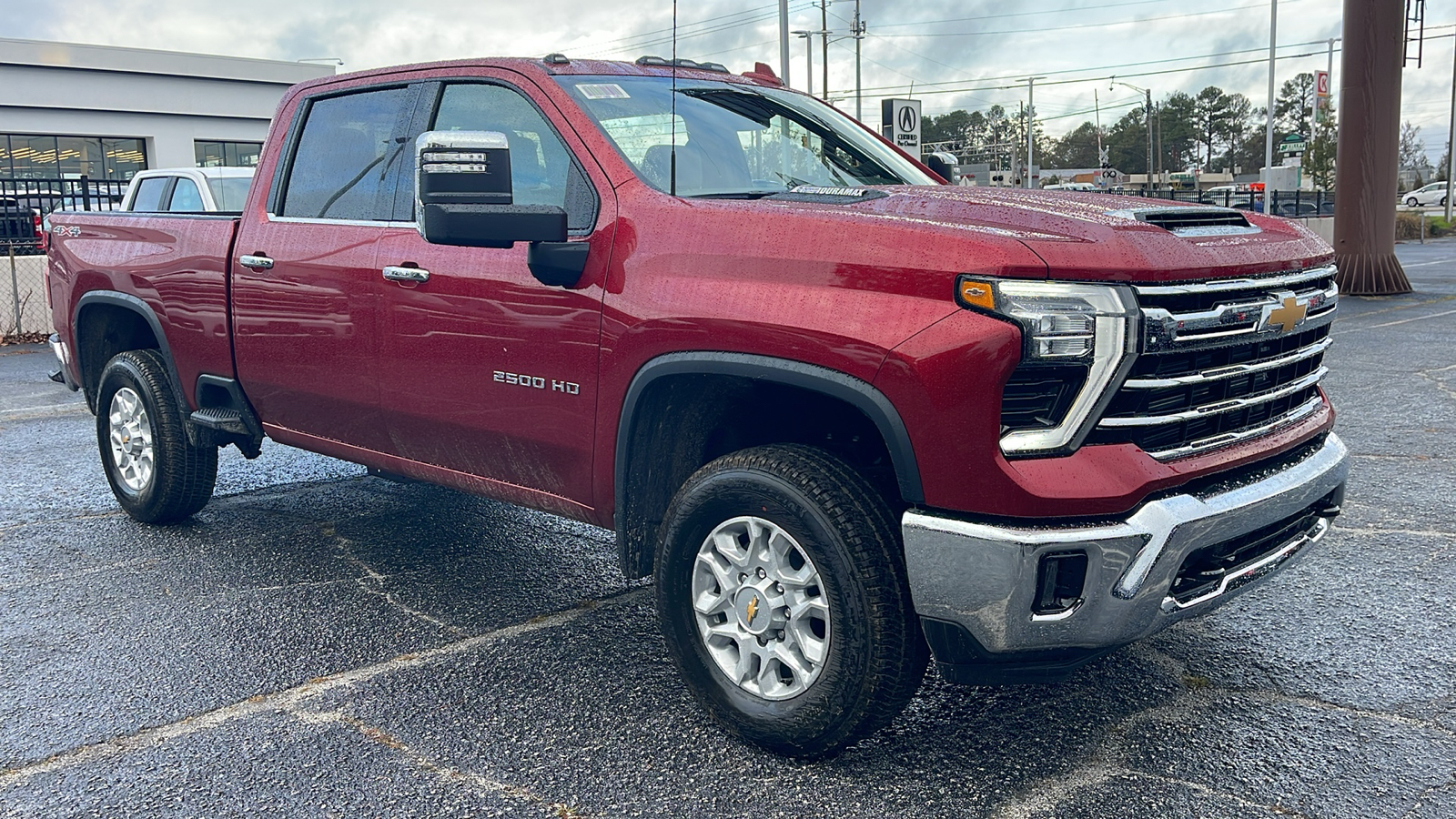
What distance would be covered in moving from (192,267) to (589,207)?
239cm

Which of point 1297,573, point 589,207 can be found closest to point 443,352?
point 589,207

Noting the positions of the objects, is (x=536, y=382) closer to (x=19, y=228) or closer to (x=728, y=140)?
(x=728, y=140)

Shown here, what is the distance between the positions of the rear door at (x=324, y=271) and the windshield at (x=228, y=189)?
8756 millimetres

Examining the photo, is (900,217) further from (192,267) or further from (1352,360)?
(1352,360)

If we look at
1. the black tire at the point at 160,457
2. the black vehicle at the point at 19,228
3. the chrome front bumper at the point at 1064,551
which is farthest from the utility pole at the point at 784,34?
the chrome front bumper at the point at 1064,551

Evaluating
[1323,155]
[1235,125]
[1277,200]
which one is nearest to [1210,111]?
[1235,125]

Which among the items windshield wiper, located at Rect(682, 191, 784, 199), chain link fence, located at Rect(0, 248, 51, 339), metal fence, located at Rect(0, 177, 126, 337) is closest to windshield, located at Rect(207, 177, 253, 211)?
metal fence, located at Rect(0, 177, 126, 337)

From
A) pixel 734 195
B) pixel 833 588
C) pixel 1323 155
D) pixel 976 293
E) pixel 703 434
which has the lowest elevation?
pixel 833 588

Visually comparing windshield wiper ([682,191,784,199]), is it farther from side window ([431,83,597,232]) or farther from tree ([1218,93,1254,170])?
tree ([1218,93,1254,170])

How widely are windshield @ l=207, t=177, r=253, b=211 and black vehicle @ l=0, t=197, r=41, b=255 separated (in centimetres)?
576

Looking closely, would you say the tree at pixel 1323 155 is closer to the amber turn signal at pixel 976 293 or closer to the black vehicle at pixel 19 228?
the black vehicle at pixel 19 228

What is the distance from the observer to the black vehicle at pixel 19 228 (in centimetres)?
1738

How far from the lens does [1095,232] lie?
2916 mm

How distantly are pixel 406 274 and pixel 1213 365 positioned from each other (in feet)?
8.37
